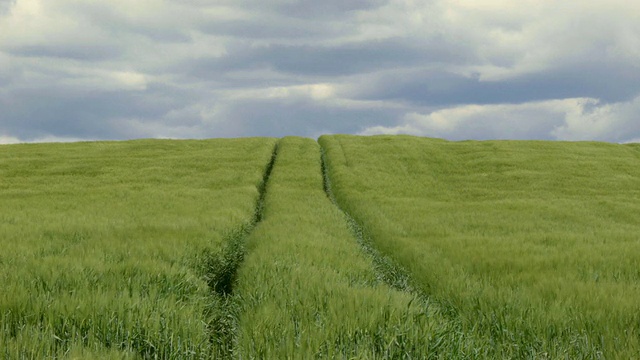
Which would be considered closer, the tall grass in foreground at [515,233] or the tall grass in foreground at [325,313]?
the tall grass in foreground at [325,313]

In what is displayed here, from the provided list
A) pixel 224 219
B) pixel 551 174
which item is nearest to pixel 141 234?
pixel 224 219

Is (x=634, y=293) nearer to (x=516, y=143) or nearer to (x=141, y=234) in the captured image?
(x=141, y=234)

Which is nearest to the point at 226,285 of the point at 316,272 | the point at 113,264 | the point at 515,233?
the point at 113,264

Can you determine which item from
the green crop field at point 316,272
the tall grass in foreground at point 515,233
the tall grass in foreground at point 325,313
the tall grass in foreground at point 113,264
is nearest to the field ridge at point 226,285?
the green crop field at point 316,272

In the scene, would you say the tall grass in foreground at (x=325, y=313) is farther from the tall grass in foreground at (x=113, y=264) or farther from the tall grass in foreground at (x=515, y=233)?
the tall grass in foreground at (x=515, y=233)

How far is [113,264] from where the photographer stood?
7.56 m

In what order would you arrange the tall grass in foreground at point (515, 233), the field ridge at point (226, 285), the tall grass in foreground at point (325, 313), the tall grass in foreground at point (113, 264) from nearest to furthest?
1. the tall grass in foreground at point (325, 313)
2. the tall grass in foreground at point (113, 264)
3. the tall grass in foreground at point (515, 233)
4. the field ridge at point (226, 285)

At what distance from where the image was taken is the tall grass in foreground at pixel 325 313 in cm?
466

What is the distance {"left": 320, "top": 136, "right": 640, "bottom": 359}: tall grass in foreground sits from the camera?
5.78 m

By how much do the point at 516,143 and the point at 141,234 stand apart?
4037cm

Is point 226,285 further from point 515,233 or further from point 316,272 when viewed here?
point 515,233

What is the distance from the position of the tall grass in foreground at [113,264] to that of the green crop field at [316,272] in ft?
0.11

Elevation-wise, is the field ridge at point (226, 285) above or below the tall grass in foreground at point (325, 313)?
below

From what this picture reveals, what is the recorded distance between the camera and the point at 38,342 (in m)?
4.45
